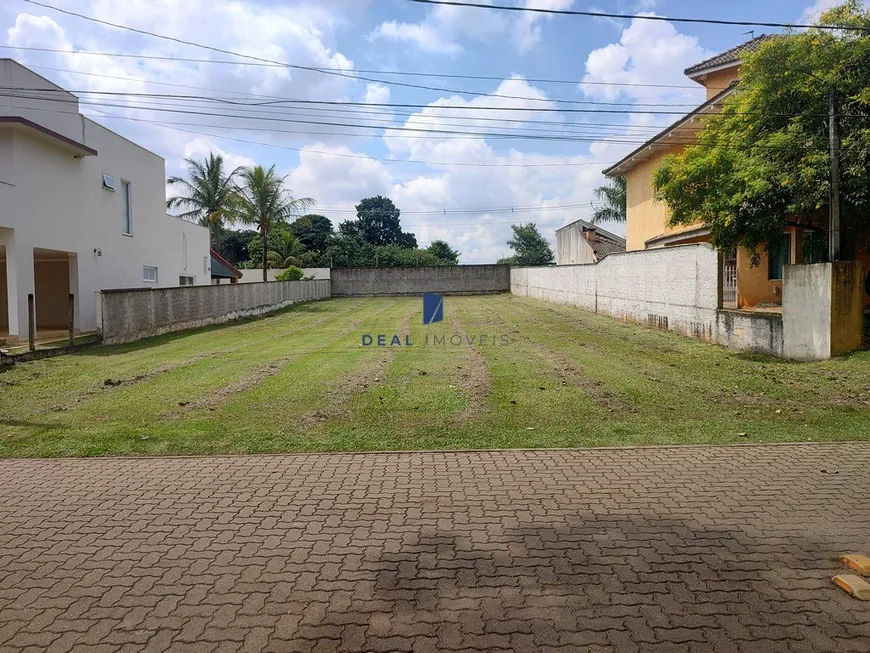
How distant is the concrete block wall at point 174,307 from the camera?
15988 millimetres

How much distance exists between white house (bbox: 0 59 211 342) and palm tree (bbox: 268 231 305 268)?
78.4ft

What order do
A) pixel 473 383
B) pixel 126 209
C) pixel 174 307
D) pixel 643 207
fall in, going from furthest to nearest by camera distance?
pixel 643 207
pixel 126 209
pixel 174 307
pixel 473 383

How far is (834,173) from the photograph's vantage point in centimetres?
1127

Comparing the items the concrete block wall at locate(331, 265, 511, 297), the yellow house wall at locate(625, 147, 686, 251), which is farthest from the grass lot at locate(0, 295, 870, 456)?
the concrete block wall at locate(331, 265, 511, 297)

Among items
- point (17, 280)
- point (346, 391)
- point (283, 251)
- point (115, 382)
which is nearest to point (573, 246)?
point (283, 251)

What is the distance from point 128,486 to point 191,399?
3.54 metres

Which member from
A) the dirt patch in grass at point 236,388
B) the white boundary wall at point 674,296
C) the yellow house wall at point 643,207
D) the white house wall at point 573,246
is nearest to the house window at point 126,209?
the dirt patch in grass at point 236,388

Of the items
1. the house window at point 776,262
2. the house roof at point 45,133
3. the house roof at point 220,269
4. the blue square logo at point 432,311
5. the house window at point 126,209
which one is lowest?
the blue square logo at point 432,311

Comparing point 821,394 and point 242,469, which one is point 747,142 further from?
point 242,469

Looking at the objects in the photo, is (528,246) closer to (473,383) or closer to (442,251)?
(442,251)

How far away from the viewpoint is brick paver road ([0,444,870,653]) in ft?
10.6

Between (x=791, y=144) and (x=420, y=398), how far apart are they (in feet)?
28.9

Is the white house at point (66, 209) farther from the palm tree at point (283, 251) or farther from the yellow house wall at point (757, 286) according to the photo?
the palm tree at point (283, 251)

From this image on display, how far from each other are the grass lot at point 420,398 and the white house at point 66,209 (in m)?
4.10
